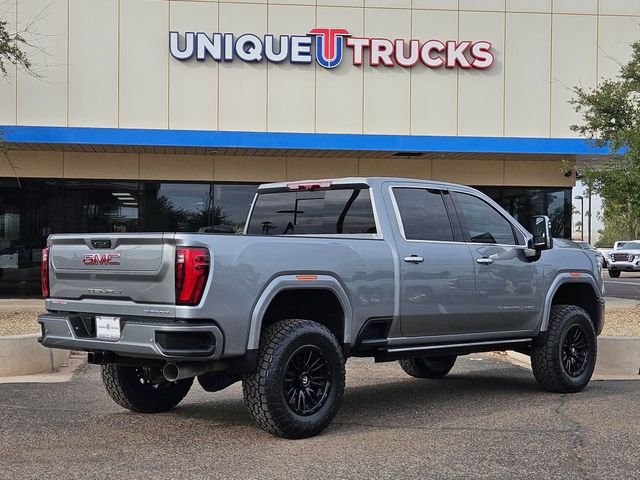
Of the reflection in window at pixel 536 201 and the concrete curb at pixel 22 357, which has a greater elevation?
the reflection in window at pixel 536 201

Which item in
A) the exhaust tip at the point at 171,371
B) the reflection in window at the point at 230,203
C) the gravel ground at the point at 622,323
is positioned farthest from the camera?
the reflection in window at the point at 230,203

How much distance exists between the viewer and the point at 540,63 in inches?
788

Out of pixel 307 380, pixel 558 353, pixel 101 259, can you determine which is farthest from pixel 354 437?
pixel 558 353

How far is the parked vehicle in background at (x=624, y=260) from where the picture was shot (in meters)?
38.2

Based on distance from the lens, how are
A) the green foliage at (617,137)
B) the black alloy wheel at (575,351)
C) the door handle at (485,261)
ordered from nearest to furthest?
the door handle at (485,261), the black alloy wheel at (575,351), the green foliage at (617,137)

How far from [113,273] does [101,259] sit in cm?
17

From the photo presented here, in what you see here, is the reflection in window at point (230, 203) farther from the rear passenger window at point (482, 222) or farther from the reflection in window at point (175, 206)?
the rear passenger window at point (482, 222)

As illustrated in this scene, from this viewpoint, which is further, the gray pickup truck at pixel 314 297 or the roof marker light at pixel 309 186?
the roof marker light at pixel 309 186

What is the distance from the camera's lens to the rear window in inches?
294

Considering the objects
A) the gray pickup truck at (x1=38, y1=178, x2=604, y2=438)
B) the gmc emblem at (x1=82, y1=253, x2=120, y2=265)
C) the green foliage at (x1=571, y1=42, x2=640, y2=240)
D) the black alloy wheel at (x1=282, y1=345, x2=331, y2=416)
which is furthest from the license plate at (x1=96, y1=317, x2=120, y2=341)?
the green foliage at (x1=571, y1=42, x2=640, y2=240)

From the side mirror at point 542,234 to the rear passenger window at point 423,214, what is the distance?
939 millimetres

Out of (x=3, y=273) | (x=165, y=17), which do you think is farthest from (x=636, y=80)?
(x=3, y=273)

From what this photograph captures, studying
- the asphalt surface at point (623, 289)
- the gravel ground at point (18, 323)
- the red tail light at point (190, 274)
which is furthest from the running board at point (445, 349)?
the asphalt surface at point (623, 289)

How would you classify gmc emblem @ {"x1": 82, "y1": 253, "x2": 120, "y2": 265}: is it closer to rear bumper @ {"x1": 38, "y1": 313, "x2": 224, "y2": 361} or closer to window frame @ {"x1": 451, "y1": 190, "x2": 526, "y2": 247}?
rear bumper @ {"x1": 38, "y1": 313, "x2": 224, "y2": 361}
